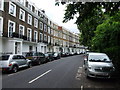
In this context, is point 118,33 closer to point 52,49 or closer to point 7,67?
point 7,67

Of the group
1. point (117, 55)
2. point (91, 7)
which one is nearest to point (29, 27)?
point (117, 55)

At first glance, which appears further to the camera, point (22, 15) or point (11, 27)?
point (22, 15)

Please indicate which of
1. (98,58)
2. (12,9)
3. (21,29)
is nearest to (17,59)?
(98,58)

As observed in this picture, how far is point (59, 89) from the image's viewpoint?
20.4ft

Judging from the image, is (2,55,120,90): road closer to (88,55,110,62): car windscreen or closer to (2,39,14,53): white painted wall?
(88,55,110,62): car windscreen

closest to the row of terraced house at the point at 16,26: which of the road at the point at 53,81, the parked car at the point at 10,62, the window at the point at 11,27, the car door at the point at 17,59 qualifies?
the window at the point at 11,27

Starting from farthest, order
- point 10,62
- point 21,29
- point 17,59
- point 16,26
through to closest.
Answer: point 21,29 < point 16,26 < point 17,59 < point 10,62

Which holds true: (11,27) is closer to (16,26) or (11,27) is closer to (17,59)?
(16,26)

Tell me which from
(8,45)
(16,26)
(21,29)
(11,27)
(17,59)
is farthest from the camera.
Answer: (21,29)

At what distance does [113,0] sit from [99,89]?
169 inches

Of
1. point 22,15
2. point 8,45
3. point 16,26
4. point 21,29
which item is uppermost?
point 22,15

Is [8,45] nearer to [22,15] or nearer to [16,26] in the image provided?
[16,26]

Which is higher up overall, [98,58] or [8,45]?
[8,45]

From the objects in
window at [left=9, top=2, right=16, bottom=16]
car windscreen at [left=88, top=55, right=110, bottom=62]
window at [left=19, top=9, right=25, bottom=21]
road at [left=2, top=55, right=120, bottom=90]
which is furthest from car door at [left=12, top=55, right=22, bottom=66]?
window at [left=19, top=9, right=25, bottom=21]
